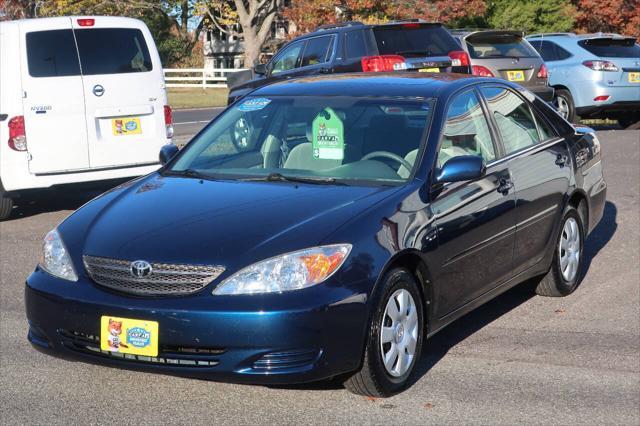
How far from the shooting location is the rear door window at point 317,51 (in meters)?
15.7

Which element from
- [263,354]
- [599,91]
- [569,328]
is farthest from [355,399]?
[599,91]

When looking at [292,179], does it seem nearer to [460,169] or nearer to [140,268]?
[460,169]

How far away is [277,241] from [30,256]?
462 cm

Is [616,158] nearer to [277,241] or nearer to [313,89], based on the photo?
[313,89]

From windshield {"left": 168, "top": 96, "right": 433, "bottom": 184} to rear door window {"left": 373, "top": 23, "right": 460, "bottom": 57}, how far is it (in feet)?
28.0

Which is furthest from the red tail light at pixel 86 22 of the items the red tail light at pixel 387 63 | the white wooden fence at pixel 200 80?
the white wooden fence at pixel 200 80

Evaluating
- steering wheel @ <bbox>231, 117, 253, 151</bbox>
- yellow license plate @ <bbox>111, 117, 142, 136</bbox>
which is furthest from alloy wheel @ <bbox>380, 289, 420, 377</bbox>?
yellow license plate @ <bbox>111, 117, 142, 136</bbox>

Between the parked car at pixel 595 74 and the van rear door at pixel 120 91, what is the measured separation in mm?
9543

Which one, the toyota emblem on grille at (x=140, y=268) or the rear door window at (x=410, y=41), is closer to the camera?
the toyota emblem on grille at (x=140, y=268)

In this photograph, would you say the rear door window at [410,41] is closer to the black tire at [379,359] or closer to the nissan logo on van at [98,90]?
the nissan logo on van at [98,90]

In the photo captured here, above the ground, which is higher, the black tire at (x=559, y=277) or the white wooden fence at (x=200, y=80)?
the black tire at (x=559, y=277)

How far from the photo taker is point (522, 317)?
22.9ft

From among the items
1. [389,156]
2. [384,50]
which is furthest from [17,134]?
[384,50]

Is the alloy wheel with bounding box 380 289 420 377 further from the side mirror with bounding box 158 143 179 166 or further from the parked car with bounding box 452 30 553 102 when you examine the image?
the parked car with bounding box 452 30 553 102
